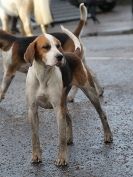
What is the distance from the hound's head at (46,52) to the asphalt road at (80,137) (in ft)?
3.51

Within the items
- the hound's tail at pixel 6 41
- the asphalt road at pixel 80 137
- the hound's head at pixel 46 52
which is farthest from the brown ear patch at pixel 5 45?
the hound's head at pixel 46 52

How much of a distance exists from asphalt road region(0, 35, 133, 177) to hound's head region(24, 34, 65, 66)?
1068 mm

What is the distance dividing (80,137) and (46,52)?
1.60 m

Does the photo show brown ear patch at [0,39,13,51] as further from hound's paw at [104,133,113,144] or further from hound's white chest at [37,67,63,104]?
hound's white chest at [37,67,63,104]

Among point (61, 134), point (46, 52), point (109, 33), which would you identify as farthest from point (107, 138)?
point (109, 33)

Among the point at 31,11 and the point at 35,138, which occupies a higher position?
the point at 35,138

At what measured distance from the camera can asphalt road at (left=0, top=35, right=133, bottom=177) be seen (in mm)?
6137

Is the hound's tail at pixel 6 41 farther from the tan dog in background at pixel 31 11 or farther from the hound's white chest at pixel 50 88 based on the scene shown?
the tan dog in background at pixel 31 11

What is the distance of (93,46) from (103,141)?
357 inches

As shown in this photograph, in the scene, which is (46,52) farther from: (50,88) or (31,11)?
(31,11)

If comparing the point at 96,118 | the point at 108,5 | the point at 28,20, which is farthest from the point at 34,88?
the point at 108,5

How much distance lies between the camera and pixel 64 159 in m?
6.25

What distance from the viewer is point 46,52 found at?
6066 mm

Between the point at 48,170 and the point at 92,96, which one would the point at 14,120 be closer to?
the point at 92,96
